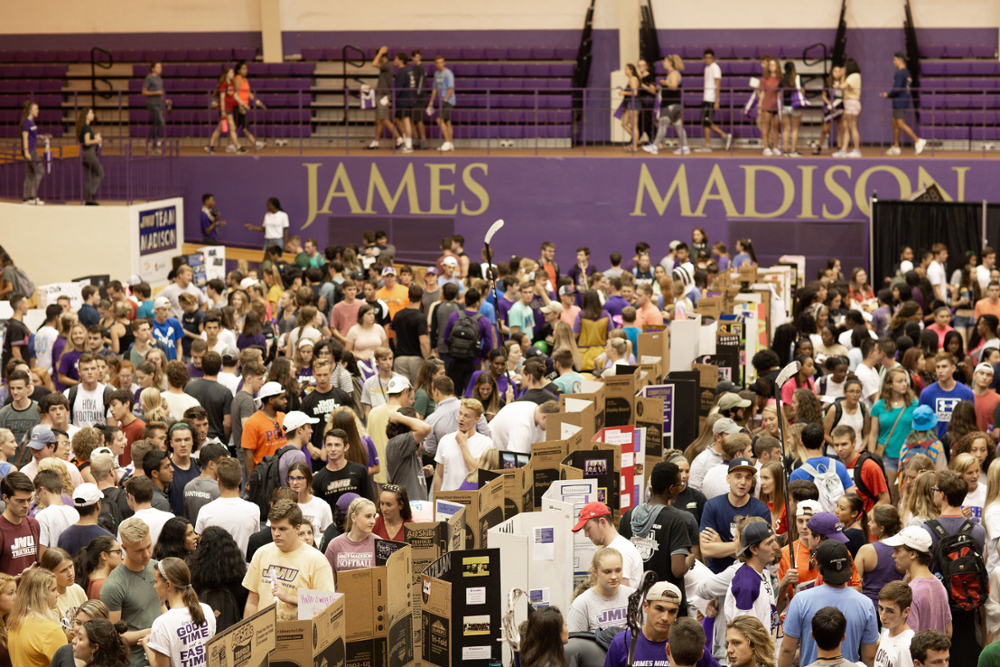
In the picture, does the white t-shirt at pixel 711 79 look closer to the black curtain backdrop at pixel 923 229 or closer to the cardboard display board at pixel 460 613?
the black curtain backdrop at pixel 923 229

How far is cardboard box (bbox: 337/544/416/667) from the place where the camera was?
186 inches

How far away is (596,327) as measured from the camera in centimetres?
1082

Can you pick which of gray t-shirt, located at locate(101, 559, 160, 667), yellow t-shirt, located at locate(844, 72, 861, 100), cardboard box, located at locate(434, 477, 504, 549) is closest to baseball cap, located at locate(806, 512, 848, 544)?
cardboard box, located at locate(434, 477, 504, 549)

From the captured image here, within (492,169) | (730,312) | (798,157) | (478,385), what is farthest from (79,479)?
(798,157)

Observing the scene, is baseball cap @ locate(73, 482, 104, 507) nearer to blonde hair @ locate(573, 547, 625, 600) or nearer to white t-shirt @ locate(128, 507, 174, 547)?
white t-shirt @ locate(128, 507, 174, 547)

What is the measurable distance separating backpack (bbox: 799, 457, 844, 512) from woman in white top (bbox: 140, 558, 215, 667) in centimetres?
368

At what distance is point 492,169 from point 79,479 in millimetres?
13959

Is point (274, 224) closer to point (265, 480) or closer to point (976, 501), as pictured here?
point (265, 480)

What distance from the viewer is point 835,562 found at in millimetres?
5129

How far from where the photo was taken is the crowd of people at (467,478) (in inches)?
204

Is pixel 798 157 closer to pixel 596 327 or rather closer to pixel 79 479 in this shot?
pixel 596 327

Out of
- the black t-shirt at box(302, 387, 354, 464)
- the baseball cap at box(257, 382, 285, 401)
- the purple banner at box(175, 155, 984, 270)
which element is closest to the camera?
the baseball cap at box(257, 382, 285, 401)

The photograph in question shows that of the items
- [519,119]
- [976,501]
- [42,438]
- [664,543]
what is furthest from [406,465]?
[519,119]

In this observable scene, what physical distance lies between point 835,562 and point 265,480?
3579mm
